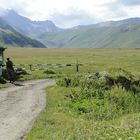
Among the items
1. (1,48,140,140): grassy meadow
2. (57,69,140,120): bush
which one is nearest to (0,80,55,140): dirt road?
(1,48,140,140): grassy meadow

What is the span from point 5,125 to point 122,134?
26.1 ft

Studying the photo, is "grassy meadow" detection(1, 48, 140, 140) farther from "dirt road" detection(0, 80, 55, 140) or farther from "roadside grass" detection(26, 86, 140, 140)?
"dirt road" detection(0, 80, 55, 140)

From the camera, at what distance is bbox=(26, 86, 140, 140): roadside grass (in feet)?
58.6

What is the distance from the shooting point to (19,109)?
28141 millimetres

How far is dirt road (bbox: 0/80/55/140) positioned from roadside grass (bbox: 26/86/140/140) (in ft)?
1.91

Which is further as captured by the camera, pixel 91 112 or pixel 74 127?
pixel 91 112

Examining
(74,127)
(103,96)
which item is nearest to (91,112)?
(74,127)

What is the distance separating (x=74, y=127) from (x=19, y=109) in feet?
23.5

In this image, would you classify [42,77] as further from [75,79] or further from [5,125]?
[5,125]

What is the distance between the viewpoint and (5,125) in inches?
884

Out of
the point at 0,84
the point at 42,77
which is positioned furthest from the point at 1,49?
the point at 0,84

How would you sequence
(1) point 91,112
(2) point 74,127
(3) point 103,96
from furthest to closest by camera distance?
(3) point 103,96 < (1) point 91,112 < (2) point 74,127

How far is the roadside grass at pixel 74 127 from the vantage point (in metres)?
17.9

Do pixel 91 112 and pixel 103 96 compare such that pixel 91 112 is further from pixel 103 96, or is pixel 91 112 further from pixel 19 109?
pixel 103 96
